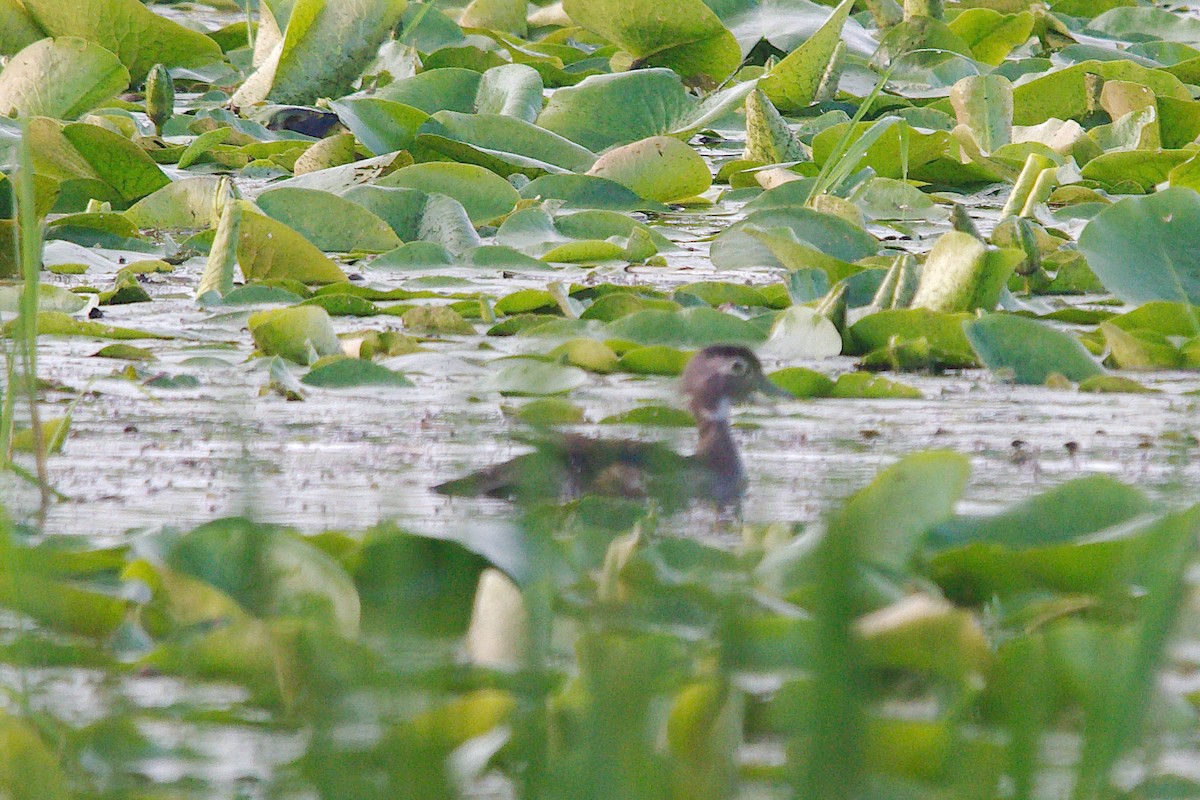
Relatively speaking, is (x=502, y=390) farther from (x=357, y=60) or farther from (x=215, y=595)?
(x=357, y=60)

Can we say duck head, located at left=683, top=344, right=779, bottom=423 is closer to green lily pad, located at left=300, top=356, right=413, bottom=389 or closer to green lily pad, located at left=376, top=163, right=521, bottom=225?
green lily pad, located at left=300, top=356, right=413, bottom=389

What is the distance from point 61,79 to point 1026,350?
3.92 meters

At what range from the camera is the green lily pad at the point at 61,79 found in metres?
5.88

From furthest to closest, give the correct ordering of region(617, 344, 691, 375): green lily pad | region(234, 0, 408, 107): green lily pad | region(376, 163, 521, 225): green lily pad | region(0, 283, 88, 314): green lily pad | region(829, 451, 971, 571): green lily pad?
1. region(234, 0, 408, 107): green lily pad
2. region(376, 163, 521, 225): green lily pad
3. region(0, 283, 88, 314): green lily pad
4. region(617, 344, 691, 375): green lily pad
5. region(829, 451, 971, 571): green lily pad

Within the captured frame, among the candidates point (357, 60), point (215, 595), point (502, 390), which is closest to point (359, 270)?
point (502, 390)

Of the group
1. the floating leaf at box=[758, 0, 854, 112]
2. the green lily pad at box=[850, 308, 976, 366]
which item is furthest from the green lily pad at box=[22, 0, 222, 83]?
the green lily pad at box=[850, 308, 976, 366]

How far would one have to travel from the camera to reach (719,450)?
113 inches

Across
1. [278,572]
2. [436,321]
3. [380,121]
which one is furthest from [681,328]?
[380,121]

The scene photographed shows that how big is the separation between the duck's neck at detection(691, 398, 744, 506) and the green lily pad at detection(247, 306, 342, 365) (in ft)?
2.77

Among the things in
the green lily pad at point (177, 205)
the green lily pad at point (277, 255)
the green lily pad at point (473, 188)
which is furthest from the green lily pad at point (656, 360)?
the green lily pad at point (177, 205)

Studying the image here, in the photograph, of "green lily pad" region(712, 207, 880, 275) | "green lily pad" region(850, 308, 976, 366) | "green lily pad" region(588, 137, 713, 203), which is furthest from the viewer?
"green lily pad" region(588, 137, 713, 203)

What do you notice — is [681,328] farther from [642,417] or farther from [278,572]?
[278,572]

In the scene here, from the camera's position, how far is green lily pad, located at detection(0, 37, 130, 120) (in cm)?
588

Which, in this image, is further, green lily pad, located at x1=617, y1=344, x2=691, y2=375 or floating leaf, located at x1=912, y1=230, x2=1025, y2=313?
floating leaf, located at x1=912, y1=230, x2=1025, y2=313
